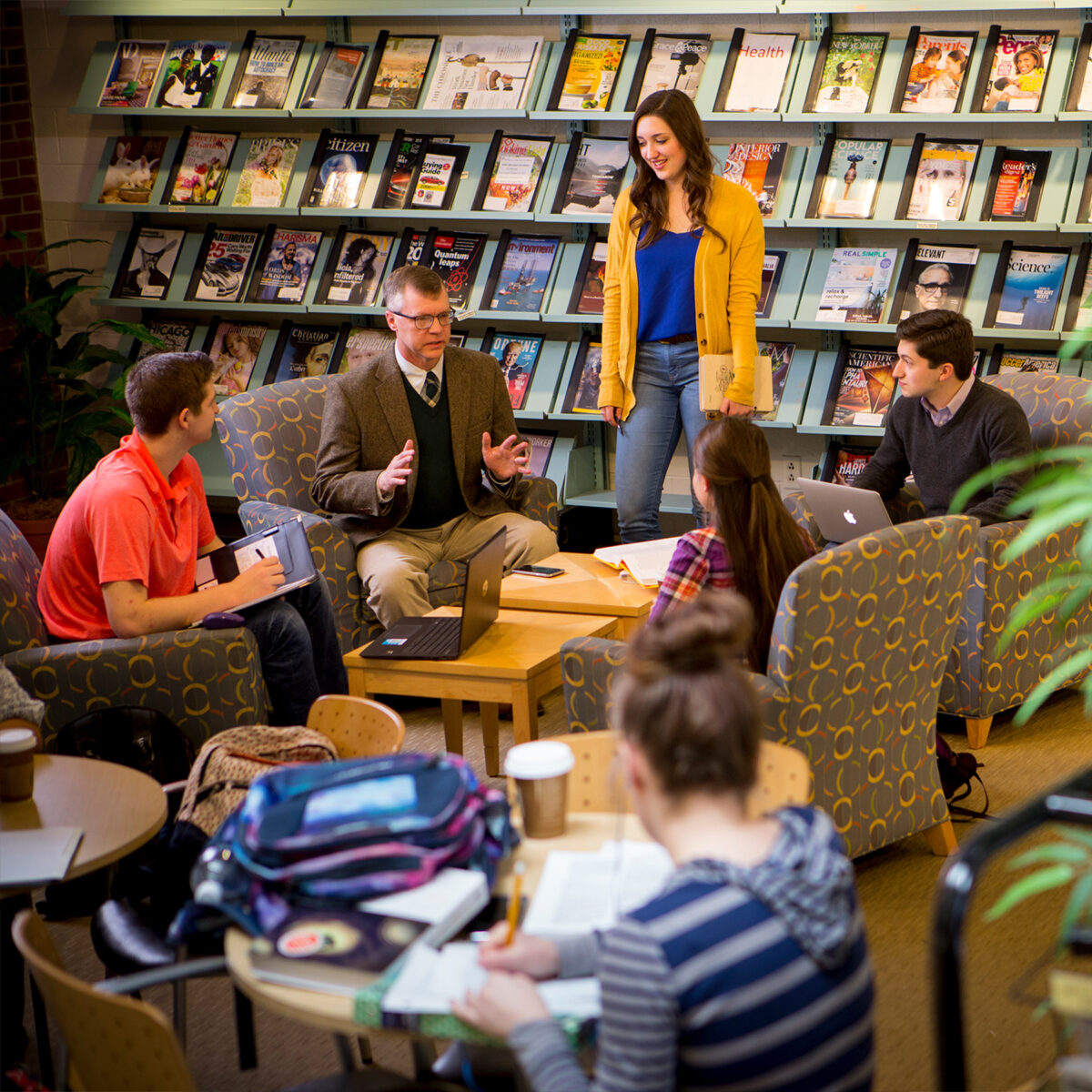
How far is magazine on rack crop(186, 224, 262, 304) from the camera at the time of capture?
5508mm

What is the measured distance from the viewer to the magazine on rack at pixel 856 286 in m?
4.68

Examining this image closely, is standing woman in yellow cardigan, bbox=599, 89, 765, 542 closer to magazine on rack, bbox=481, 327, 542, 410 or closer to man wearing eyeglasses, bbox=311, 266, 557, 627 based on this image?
man wearing eyeglasses, bbox=311, 266, 557, 627

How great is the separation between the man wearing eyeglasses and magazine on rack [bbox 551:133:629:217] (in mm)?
1144

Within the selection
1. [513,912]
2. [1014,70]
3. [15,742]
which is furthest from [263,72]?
[513,912]

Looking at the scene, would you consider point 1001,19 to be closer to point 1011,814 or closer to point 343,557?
point 343,557

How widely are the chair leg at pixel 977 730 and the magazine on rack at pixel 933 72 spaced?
Result: 6.85 feet

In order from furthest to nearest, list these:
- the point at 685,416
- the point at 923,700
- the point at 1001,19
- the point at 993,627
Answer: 1. the point at 1001,19
2. the point at 685,416
3. the point at 993,627
4. the point at 923,700

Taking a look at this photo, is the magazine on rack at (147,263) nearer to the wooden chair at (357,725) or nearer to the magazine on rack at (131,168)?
the magazine on rack at (131,168)

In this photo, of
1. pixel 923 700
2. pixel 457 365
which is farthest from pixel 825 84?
pixel 923 700

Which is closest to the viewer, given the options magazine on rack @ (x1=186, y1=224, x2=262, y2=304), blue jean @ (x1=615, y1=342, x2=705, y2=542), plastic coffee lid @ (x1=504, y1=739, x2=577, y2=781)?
plastic coffee lid @ (x1=504, y1=739, x2=577, y2=781)

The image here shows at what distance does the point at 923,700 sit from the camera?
2855 mm

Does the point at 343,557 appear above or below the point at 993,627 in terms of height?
below

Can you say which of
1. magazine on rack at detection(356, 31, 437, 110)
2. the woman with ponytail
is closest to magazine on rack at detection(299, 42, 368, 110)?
magazine on rack at detection(356, 31, 437, 110)

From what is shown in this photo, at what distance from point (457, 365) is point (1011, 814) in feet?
9.34
